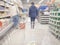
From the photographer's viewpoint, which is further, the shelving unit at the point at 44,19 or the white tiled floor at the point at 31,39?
the shelving unit at the point at 44,19

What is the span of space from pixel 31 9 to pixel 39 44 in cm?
508

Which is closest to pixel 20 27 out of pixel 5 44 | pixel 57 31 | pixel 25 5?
pixel 57 31

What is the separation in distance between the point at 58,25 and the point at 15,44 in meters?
2.07

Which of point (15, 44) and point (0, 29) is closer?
point (15, 44)

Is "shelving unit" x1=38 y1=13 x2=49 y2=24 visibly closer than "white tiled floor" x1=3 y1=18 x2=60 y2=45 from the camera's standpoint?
No

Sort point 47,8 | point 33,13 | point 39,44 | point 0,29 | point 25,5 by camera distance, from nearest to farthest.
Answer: point 39,44
point 0,29
point 33,13
point 47,8
point 25,5

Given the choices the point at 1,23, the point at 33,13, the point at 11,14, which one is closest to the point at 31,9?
the point at 33,13

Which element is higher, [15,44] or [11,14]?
[11,14]

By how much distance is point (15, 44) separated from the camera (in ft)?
18.1

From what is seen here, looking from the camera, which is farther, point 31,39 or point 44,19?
point 44,19

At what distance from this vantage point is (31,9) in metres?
10.2

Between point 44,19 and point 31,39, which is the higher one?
point 44,19

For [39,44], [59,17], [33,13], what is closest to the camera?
[39,44]

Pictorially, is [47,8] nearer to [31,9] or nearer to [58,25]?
[31,9]
